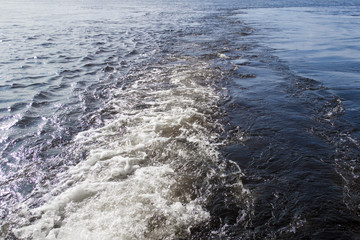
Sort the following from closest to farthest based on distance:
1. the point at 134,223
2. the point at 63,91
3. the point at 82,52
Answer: the point at 134,223
the point at 63,91
the point at 82,52

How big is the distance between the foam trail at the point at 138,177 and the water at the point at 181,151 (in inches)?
0.9

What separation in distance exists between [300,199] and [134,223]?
270cm

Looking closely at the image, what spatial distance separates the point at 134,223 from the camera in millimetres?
3746

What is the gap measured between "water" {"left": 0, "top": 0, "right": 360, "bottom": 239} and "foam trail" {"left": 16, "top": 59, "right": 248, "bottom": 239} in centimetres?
2

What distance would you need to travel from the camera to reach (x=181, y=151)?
214 inches

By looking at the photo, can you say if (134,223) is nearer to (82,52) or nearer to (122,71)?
(122,71)

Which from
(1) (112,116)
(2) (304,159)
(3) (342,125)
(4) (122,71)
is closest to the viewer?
(2) (304,159)

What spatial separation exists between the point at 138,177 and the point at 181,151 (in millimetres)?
1164

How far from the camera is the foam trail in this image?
3734 millimetres

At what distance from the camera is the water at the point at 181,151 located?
379cm

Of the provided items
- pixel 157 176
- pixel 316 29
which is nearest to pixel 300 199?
pixel 157 176

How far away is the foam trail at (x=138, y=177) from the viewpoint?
373cm

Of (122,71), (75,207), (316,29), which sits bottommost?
(75,207)

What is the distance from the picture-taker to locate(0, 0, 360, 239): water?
3.79 meters
